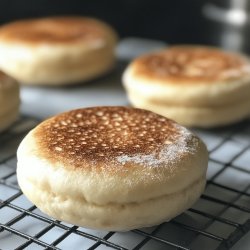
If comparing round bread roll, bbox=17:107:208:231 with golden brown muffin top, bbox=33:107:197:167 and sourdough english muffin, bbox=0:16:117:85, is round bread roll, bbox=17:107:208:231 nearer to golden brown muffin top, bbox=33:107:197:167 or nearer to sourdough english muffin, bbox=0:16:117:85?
golden brown muffin top, bbox=33:107:197:167

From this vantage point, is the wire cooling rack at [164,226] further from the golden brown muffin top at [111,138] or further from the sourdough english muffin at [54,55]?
the sourdough english muffin at [54,55]

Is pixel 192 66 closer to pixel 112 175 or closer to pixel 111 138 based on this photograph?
pixel 111 138

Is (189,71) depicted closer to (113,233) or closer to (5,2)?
(113,233)

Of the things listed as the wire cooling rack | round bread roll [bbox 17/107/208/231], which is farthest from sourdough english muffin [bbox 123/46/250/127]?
round bread roll [bbox 17/107/208/231]

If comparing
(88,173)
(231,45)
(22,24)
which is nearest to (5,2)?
(22,24)

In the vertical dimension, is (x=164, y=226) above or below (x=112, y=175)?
below

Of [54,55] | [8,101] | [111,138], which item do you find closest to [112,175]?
[111,138]

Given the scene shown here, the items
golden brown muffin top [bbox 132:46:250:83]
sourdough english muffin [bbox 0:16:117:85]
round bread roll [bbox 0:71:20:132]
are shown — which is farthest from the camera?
sourdough english muffin [bbox 0:16:117:85]

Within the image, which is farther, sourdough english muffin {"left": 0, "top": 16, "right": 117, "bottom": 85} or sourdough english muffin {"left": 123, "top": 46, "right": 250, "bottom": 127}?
sourdough english muffin {"left": 0, "top": 16, "right": 117, "bottom": 85}
